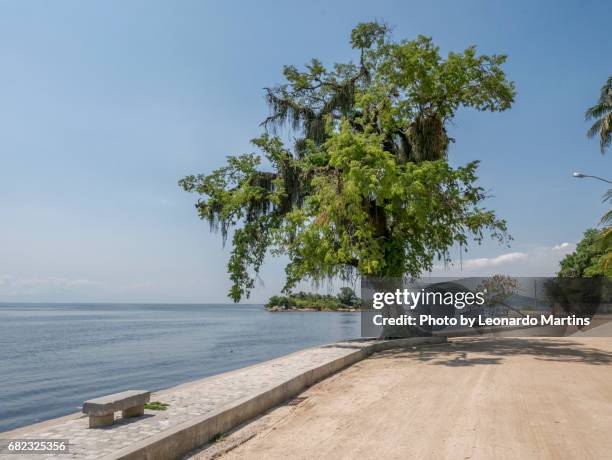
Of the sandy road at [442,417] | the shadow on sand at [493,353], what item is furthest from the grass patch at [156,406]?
the shadow on sand at [493,353]

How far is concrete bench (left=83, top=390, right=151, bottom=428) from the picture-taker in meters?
6.18

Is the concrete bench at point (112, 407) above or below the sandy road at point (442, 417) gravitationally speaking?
above

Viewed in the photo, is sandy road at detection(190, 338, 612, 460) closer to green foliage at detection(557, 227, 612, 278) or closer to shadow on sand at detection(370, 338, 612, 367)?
shadow on sand at detection(370, 338, 612, 367)

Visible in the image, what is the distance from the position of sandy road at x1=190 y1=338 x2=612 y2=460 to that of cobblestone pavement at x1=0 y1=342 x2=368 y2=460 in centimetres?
63

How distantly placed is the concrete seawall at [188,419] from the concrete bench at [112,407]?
127mm

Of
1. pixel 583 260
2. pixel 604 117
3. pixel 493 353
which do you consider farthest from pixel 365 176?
pixel 583 260

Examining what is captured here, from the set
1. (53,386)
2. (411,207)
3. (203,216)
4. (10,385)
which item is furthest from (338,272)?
(10,385)

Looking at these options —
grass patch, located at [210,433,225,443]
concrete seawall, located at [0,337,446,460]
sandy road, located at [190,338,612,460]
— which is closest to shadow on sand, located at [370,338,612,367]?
sandy road, located at [190,338,612,460]

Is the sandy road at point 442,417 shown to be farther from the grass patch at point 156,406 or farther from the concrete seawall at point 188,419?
the grass patch at point 156,406

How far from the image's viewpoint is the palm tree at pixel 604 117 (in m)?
26.9

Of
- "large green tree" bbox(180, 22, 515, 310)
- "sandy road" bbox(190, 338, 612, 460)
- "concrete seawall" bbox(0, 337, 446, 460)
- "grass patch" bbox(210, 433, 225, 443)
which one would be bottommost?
"grass patch" bbox(210, 433, 225, 443)

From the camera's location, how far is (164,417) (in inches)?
265

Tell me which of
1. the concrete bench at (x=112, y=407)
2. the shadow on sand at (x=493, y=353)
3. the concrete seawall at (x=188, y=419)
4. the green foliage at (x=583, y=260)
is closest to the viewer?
the concrete seawall at (x=188, y=419)

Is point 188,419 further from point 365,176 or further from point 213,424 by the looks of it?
point 365,176
